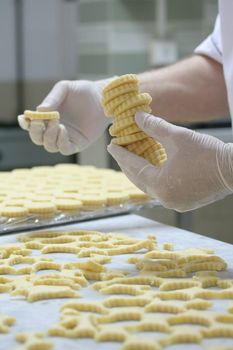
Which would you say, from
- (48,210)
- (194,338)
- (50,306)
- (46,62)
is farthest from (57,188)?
(46,62)

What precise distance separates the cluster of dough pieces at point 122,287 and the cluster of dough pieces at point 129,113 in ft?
0.81

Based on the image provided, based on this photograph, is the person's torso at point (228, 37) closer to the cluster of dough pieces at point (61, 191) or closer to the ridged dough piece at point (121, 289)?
the cluster of dough pieces at point (61, 191)

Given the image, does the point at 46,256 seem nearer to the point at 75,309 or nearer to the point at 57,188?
the point at 75,309

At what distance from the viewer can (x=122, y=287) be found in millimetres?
1299

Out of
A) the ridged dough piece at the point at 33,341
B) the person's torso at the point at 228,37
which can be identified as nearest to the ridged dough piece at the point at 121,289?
the ridged dough piece at the point at 33,341

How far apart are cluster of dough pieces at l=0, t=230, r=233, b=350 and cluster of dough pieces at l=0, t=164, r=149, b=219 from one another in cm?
18

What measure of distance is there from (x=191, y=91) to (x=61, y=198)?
0.74m

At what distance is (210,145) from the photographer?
4.82ft

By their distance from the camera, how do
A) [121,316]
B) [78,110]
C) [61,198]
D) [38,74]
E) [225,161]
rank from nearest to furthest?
[121,316] < [225,161] < [61,198] < [78,110] < [38,74]

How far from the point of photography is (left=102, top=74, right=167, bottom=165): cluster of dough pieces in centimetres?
154

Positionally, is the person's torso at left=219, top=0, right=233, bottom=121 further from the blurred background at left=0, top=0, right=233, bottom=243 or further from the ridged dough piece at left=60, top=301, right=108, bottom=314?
the blurred background at left=0, top=0, right=233, bottom=243

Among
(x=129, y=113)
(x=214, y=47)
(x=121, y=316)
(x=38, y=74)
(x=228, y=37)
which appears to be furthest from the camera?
(x=38, y=74)

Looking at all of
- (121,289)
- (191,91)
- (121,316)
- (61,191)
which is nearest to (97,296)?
(121,289)

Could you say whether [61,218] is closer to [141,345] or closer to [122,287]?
[122,287]
